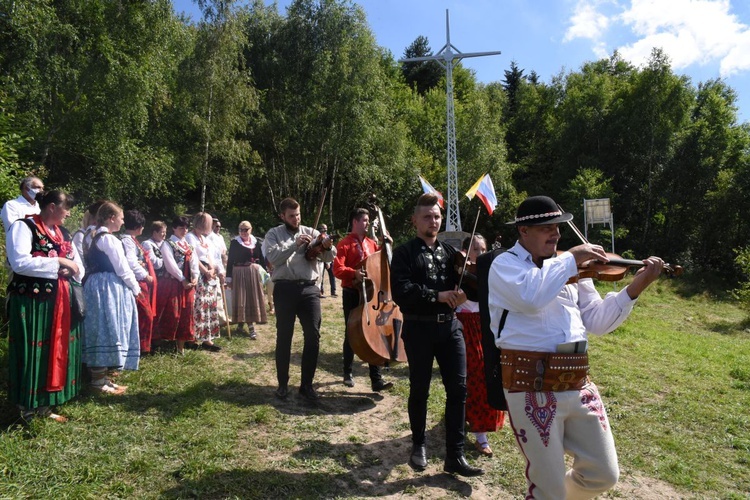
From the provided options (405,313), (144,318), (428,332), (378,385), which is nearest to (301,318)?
(378,385)

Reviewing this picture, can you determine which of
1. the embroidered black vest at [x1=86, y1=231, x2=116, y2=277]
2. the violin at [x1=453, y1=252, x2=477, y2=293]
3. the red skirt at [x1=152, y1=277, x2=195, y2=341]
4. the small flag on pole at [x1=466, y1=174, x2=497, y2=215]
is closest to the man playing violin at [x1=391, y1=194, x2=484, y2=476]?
the violin at [x1=453, y1=252, x2=477, y2=293]

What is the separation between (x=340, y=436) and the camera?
14.3 ft

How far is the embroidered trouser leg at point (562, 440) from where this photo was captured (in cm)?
239

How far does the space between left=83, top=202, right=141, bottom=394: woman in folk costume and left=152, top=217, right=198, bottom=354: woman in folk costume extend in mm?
1423

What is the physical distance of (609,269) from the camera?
2.54 m

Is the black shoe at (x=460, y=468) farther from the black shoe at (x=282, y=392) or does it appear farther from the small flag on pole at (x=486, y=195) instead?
the small flag on pole at (x=486, y=195)

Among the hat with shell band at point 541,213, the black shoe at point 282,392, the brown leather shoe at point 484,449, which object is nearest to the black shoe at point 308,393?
the black shoe at point 282,392

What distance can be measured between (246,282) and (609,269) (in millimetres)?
6351

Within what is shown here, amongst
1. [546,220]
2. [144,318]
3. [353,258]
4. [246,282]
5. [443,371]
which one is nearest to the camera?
[546,220]

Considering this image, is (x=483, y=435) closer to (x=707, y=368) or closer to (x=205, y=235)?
(x=205, y=235)

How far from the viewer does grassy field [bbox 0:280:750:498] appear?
11.3 feet

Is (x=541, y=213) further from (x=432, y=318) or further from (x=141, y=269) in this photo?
(x=141, y=269)

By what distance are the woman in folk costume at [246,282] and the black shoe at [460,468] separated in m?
4.67

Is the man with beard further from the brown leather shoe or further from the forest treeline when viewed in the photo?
the forest treeline
